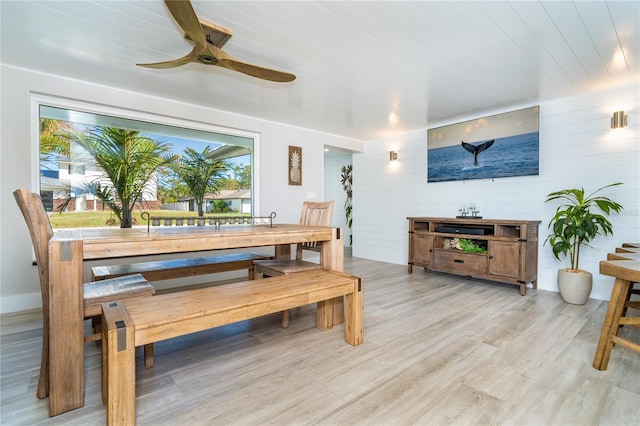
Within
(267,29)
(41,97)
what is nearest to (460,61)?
(267,29)

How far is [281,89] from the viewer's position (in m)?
3.41

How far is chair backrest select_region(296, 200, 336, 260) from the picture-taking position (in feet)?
9.84

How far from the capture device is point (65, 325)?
148 cm

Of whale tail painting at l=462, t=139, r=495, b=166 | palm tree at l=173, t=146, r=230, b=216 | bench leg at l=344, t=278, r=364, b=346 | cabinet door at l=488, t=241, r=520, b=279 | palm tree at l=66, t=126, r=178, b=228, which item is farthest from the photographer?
whale tail painting at l=462, t=139, r=495, b=166

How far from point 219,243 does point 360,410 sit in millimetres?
1248

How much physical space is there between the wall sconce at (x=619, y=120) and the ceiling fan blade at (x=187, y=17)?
166 inches

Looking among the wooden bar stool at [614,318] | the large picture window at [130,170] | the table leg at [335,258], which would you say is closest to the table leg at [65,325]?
the table leg at [335,258]

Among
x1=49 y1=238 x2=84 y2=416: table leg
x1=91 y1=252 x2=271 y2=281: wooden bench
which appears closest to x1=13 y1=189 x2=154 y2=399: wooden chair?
x1=49 y1=238 x2=84 y2=416: table leg

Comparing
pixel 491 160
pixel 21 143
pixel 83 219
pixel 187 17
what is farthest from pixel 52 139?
pixel 491 160

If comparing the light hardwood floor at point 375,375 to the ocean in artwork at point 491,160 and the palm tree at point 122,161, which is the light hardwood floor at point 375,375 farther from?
the ocean in artwork at point 491,160

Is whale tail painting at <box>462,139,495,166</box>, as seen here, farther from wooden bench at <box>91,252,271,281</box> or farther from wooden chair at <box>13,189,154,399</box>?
wooden chair at <box>13,189,154,399</box>

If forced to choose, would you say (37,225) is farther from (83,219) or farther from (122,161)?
(122,161)

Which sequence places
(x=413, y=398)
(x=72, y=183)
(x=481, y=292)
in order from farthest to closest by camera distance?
1. (x=481, y=292)
2. (x=72, y=183)
3. (x=413, y=398)

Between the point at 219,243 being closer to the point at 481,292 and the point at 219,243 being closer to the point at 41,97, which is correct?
the point at 41,97
